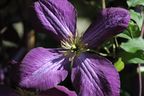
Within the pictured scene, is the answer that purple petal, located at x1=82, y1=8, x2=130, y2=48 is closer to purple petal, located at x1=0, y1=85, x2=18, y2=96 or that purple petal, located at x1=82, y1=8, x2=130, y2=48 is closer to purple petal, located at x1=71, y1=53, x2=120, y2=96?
purple petal, located at x1=71, y1=53, x2=120, y2=96

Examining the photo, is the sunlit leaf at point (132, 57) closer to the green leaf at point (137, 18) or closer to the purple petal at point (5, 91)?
the green leaf at point (137, 18)

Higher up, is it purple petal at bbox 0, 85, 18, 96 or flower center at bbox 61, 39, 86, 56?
flower center at bbox 61, 39, 86, 56

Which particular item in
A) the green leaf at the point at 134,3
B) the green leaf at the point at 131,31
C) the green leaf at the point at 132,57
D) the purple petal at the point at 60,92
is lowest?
the purple petal at the point at 60,92

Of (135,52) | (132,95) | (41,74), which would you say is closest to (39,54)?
(41,74)

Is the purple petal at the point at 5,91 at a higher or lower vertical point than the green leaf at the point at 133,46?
lower

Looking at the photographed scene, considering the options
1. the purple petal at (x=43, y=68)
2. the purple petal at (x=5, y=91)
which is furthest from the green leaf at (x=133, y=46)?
the purple petal at (x=5, y=91)

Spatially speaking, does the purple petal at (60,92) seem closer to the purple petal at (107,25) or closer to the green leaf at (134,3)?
the purple petal at (107,25)

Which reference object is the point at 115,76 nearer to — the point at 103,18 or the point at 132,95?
the point at 103,18

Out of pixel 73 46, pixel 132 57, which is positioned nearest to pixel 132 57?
pixel 132 57

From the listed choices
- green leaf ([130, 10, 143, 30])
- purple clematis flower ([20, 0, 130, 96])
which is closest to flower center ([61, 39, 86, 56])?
purple clematis flower ([20, 0, 130, 96])
